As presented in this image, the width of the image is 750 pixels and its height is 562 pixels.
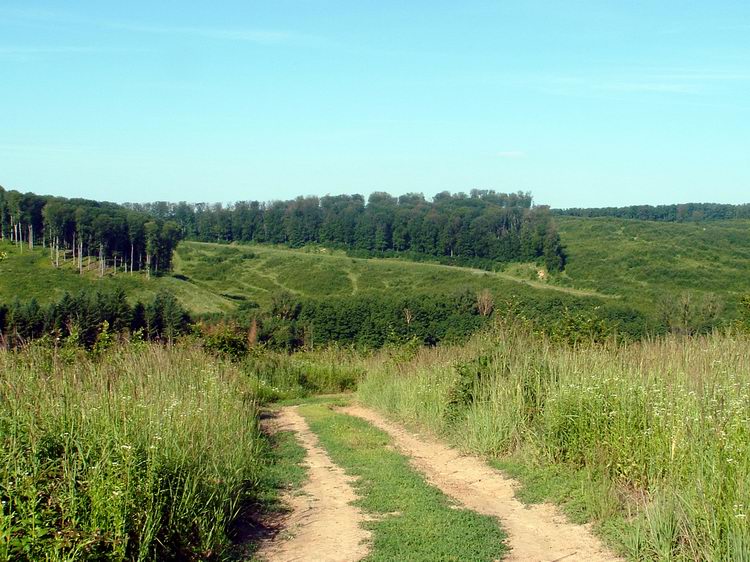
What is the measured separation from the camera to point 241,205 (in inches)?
5098

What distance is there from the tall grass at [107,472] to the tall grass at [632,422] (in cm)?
342

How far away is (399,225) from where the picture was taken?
355 feet

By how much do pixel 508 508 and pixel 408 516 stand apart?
3.65 ft

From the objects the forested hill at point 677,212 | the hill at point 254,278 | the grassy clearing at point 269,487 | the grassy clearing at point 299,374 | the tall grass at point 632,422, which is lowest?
the hill at point 254,278

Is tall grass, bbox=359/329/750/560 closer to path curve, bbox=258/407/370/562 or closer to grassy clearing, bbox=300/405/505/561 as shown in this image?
grassy clearing, bbox=300/405/505/561

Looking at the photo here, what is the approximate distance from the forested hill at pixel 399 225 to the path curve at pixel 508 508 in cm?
7648

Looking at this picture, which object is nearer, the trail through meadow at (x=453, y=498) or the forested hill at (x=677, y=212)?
the trail through meadow at (x=453, y=498)

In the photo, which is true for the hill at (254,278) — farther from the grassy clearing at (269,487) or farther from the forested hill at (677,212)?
the forested hill at (677,212)

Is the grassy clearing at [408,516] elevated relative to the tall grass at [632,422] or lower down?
lower down

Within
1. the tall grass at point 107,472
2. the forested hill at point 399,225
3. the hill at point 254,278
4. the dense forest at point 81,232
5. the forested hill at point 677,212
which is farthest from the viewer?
the forested hill at point 677,212

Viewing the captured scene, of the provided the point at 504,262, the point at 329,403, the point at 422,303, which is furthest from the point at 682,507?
the point at 504,262

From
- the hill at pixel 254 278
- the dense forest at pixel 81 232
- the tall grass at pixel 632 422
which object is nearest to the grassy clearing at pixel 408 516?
→ the tall grass at pixel 632 422

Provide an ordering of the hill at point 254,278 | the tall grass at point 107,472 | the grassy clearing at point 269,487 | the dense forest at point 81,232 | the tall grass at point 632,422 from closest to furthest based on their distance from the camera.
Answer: the tall grass at point 107,472 < the tall grass at point 632,422 < the grassy clearing at point 269,487 < the hill at point 254,278 < the dense forest at point 81,232

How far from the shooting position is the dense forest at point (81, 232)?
68.4 metres
